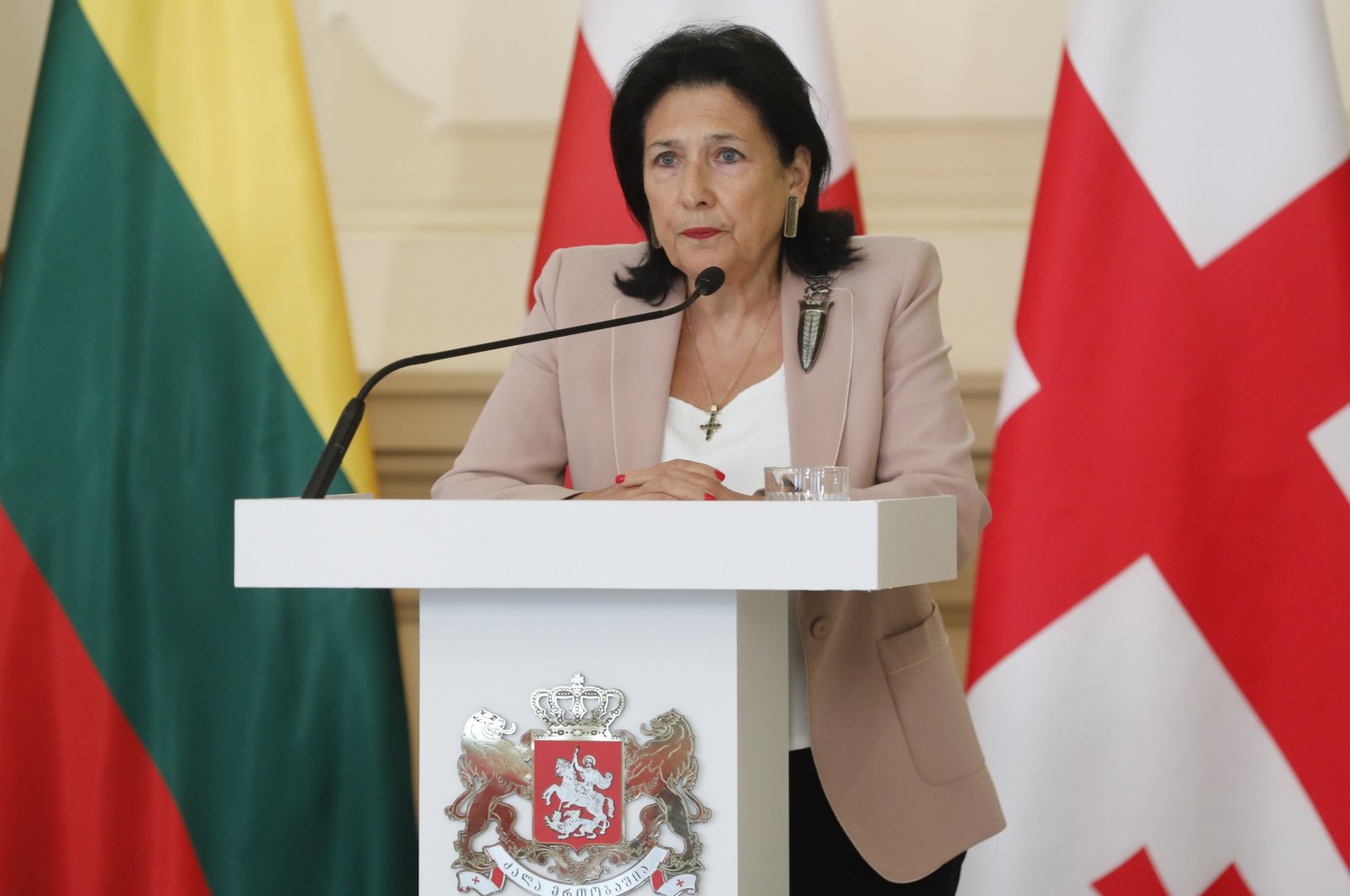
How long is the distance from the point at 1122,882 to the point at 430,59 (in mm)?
2009

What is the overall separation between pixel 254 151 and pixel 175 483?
21.7 inches

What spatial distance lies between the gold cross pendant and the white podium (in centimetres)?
53

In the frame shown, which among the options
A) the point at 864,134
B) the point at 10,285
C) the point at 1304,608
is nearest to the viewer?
the point at 1304,608

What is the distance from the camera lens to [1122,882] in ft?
7.30

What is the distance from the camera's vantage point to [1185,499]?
7.38 feet

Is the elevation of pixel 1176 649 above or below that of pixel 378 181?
below

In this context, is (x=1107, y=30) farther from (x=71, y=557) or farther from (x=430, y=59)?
(x=71, y=557)

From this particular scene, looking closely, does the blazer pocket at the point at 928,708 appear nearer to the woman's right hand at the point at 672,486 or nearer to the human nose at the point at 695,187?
the woman's right hand at the point at 672,486

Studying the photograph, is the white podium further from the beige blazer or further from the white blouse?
the white blouse

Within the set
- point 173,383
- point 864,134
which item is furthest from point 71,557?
point 864,134

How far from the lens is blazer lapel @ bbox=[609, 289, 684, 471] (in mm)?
1732

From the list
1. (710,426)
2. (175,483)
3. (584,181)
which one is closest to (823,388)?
(710,426)

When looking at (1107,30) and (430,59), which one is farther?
(430,59)

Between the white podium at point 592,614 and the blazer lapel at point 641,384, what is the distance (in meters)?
0.51
